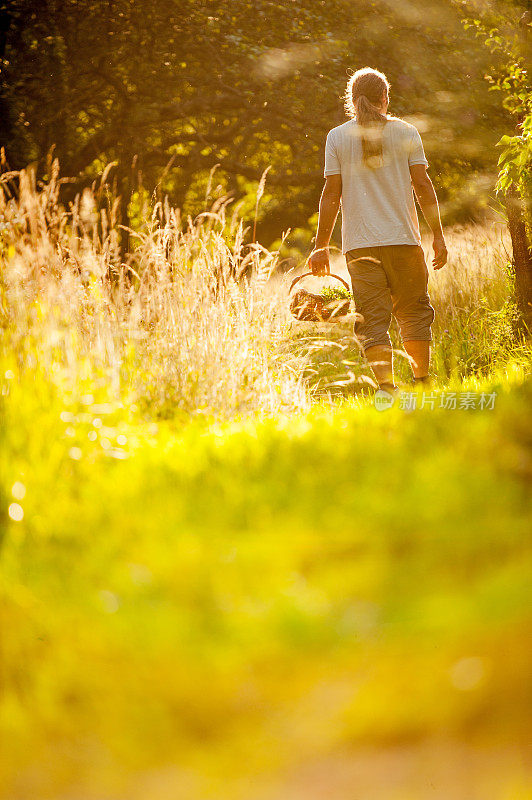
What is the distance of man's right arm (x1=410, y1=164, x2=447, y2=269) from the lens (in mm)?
5129

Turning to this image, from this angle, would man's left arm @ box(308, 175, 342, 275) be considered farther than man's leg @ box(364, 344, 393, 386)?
Yes

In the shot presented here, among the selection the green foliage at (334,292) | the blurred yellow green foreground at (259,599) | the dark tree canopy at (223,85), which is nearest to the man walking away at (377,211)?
the blurred yellow green foreground at (259,599)

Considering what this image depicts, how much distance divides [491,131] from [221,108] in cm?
416

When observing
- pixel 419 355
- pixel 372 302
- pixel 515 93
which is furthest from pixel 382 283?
pixel 515 93

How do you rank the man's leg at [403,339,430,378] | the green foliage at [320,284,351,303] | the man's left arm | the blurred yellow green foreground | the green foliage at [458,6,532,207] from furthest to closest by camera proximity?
the green foliage at [320,284,351,303], the green foliage at [458,6,532,207], the man's leg at [403,339,430,378], the man's left arm, the blurred yellow green foreground

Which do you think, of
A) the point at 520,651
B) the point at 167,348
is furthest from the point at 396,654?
the point at 167,348

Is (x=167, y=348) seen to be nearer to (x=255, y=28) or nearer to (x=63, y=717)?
(x=63, y=717)

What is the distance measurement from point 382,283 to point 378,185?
0.55 metres

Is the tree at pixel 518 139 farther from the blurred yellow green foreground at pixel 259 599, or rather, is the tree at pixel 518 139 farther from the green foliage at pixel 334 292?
the green foliage at pixel 334 292

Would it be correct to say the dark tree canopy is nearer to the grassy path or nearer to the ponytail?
Result: the ponytail

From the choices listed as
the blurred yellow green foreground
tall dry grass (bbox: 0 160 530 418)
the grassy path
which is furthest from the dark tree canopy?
the grassy path

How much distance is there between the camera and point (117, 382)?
13.2ft

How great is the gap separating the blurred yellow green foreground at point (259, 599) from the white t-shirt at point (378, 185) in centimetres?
139

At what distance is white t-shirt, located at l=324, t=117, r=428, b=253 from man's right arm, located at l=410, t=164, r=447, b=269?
0.08 m
